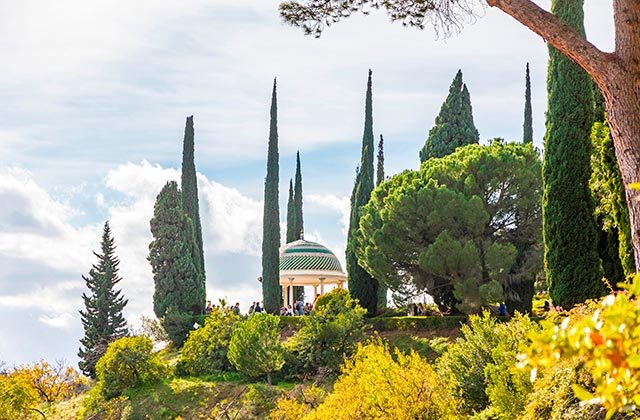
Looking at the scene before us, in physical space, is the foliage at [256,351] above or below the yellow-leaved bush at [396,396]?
above

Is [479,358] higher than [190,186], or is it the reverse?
[190,186]

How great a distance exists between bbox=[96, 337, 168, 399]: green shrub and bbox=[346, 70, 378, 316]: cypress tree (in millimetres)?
8150

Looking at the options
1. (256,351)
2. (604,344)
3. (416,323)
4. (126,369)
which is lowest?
(126,369)

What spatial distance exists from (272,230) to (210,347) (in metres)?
11.5

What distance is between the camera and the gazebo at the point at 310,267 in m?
38.8

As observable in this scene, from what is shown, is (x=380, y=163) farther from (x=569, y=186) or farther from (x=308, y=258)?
(x=569, y=186)

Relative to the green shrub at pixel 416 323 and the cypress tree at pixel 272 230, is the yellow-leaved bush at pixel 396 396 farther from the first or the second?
the cypress tree at pixel 272 230

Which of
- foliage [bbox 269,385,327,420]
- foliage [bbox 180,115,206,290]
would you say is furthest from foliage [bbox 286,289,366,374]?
foliage [bbox 180,115,206,290]

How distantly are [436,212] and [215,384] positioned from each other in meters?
8.60

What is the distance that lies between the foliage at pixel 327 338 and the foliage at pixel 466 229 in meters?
2.98

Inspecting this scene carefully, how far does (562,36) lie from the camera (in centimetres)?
896

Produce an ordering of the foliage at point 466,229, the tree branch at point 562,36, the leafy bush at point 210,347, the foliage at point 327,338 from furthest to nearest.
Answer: the leafy bush at point 210,347
the foliage at point 466,229
the foliage at point 327,338
the tree branch at point 562,36

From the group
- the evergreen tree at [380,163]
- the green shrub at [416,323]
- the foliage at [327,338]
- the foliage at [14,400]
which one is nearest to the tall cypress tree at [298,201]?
the evergreen tree at [380,163]

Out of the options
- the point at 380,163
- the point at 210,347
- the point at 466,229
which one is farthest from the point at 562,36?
the point at 380,163
